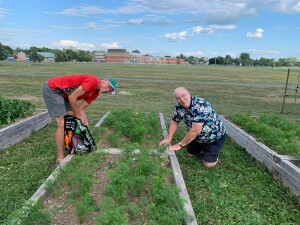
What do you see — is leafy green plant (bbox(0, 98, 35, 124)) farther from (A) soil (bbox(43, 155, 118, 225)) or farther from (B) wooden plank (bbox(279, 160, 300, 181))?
(B) wooden plank (bbox(279, 160, 300, 181))

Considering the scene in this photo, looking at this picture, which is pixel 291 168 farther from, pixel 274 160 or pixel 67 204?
pixel 67 204

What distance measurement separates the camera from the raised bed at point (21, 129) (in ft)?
17.6

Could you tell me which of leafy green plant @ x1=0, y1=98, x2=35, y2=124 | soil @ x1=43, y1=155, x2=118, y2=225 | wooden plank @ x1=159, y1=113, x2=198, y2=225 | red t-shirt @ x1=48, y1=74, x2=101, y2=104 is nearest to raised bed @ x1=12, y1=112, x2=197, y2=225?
wooden plank @ x1=159, y1=113, x2=198, y2=225

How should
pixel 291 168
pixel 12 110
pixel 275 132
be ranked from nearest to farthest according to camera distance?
pixel 291 168
pixel 275 132
pixel 12 110

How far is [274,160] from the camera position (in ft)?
15.4

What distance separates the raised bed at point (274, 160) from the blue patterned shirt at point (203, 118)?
0.82 m

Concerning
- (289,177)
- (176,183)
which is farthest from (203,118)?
(289,177)

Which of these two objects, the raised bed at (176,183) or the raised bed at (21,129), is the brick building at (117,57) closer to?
the raised bed at (21,129)

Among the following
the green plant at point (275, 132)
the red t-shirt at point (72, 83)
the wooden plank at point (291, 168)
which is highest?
the red t-shirt at point (72, 83)

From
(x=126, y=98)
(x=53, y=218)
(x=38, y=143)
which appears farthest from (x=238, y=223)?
(x=126, y=98)

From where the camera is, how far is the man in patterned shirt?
4.43 m

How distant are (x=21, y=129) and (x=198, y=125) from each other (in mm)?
3689

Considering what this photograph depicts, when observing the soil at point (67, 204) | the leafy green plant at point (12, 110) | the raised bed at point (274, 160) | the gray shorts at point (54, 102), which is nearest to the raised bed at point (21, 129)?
the leafy green plant at point (12, 110)

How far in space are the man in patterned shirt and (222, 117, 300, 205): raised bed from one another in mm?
799
